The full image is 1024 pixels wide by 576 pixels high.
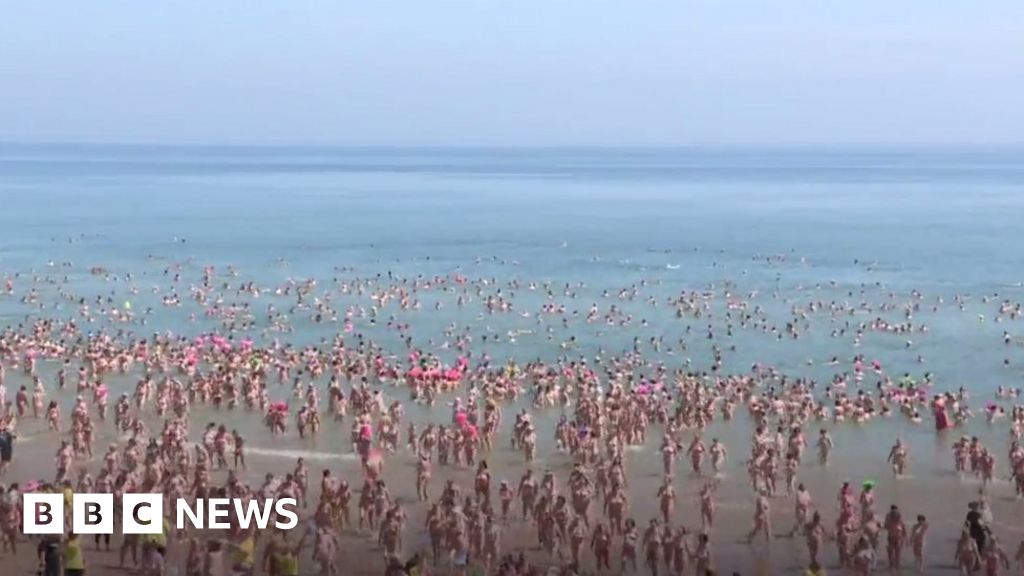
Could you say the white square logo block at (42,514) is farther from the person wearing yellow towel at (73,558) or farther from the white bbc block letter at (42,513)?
the person wearing yellow towel at (73,558)

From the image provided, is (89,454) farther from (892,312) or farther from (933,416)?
(892,312)

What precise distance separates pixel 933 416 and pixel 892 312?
24518mm

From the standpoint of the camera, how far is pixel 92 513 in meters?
20.1

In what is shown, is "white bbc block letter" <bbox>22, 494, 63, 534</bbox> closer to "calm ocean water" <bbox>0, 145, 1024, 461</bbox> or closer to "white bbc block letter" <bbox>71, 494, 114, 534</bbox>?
"white bbc block letter" <bbox>71, 494, 114, 534</bbox>

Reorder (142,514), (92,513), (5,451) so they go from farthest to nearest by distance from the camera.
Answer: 1. (5,451)
2. (92,513)
3. (142,514)

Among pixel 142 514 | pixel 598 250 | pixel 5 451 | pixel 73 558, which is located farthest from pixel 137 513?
pixel 598 250

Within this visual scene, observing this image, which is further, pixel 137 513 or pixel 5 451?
pixel 5 451

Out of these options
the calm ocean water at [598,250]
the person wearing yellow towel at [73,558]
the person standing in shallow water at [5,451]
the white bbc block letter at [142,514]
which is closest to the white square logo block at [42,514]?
the white bbc block letter at [142,514]

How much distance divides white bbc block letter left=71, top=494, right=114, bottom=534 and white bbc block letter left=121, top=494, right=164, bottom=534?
25 cm

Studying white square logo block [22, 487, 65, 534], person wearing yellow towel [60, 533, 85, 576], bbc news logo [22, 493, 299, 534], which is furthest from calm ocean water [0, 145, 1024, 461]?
person wearing yellow towel [60, 533, 85, 576]

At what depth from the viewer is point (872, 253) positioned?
289 ft

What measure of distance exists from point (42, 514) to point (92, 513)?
76 centimetres

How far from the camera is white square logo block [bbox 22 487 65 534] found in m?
19.7

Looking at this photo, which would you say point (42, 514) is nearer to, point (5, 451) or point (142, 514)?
point (142, 514)
